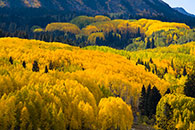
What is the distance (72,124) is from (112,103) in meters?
19.4

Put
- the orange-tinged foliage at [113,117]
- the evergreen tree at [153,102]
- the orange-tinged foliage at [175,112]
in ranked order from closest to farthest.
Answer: the orange-tinged foliage at [113,117] → the orange-tinged foliage at [175,112] → the evergreen tree at [153,102]

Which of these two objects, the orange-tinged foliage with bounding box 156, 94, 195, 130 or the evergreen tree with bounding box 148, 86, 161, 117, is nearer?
the orange-tinged foliage with bounding box 156, 94, 195, 130

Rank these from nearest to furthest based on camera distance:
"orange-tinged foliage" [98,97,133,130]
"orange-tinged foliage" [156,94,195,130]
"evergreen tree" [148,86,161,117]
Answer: "orange-tinged foliage" [98,97,133,130], "orange-tinged foliage" [156,94,195,130], "evergreen tree" [148,86,161,117]

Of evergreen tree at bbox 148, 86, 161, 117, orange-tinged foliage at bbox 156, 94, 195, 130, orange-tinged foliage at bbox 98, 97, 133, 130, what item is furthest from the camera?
evergreen tree at bbox 148, 86, 161, 117

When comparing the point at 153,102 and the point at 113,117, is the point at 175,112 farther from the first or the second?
the point at 113,117

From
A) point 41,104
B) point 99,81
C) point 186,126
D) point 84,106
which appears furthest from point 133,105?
point 41,104

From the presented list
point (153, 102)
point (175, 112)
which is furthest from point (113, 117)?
point (153, 102)

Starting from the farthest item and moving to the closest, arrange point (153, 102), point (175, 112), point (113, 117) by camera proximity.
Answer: point (153, 102) → point (175, 112) → point (113, 117)

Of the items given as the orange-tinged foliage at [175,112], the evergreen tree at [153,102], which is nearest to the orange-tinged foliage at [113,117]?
the orange-tinged foliage at [175,112]

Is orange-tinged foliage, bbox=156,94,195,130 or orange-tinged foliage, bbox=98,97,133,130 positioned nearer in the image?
orange-tinged foliage, bbox=98,97,133,130

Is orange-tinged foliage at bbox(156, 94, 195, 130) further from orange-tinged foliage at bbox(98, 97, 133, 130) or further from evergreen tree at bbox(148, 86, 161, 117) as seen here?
evergreen tree at bbox(148, 86, 161, 117)

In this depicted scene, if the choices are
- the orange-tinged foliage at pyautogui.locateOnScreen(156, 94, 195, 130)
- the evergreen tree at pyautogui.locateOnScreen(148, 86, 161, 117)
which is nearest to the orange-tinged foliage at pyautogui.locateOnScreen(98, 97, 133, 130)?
the orange-tinged foliage at pyautogui.locateOnScreen(156, 94, 195, 130)

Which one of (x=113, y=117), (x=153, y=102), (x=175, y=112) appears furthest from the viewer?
(x=153, y=102)

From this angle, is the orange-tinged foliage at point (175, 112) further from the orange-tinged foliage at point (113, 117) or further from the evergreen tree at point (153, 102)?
the evergreen tree at point (153, 102)
